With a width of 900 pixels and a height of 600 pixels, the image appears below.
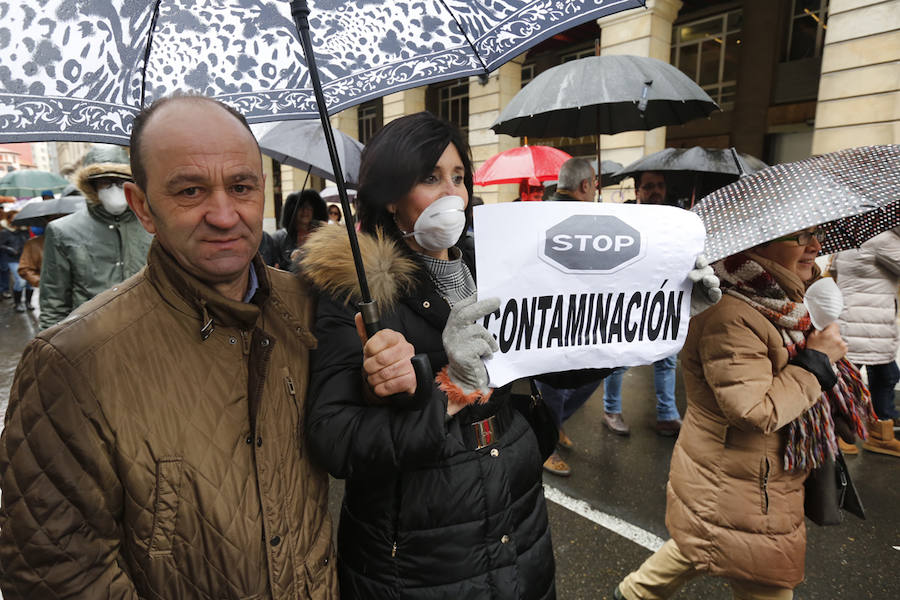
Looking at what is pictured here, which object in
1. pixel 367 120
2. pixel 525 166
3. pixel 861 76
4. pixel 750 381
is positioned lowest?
pixel 750 381

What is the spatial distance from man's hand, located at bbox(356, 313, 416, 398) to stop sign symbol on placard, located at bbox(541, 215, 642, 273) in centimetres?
49

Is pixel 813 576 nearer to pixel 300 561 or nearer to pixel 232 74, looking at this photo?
pixel 300 561

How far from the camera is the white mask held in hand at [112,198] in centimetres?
338

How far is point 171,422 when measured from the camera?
1146 millimetres

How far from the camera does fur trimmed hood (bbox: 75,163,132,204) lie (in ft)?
10.9

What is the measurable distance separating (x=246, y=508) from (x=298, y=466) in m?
0.16

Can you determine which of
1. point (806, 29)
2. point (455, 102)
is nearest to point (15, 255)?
point (455, 102)

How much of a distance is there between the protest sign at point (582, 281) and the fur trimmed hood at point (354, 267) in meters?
0.25

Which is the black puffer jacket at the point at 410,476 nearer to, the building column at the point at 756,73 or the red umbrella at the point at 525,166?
the red umbrella at the point at 525,166

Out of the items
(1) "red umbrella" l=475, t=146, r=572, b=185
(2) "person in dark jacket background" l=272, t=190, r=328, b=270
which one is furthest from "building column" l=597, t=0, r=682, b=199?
(2) "person in dark jacket background" l=272, t=190, r=328, b=270

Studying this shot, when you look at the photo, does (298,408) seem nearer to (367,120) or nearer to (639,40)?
(639,40)

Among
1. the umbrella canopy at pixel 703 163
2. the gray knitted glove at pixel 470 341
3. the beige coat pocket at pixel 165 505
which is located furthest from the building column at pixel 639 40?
the beige coat pocket at pixel 165 505

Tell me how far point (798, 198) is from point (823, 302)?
61 centimetres

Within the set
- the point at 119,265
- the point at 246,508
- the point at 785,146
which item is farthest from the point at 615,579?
the point at 785,146
